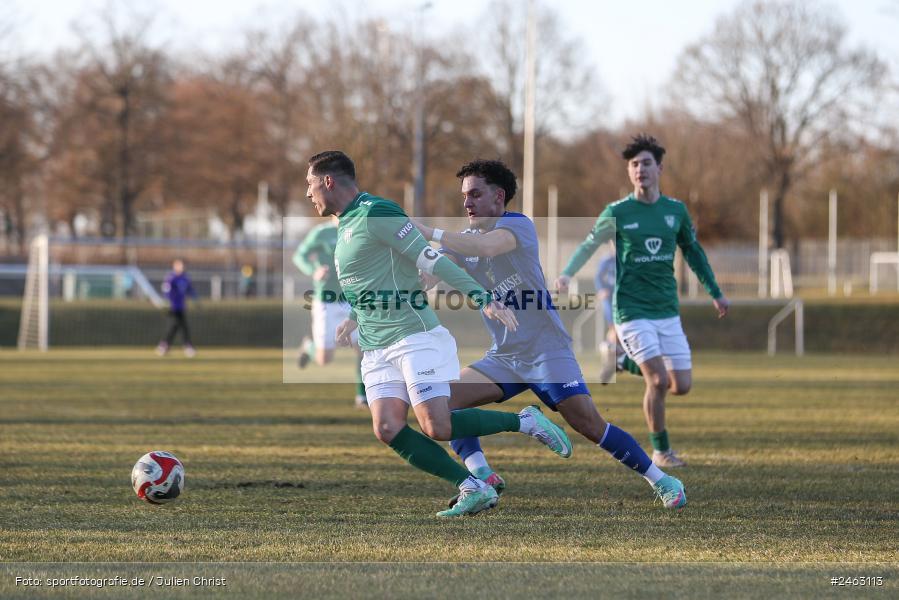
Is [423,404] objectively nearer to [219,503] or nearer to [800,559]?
[219,503]

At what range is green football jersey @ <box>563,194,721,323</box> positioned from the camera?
29.6 ft

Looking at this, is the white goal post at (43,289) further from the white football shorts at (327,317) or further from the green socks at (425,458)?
the green socks at (425,458)

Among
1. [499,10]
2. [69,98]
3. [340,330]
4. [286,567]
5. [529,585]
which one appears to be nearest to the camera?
[529,585]

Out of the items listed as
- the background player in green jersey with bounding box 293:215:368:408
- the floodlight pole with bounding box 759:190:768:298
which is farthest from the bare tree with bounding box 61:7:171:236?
the background player in green jersey with bounding box 293:215:368:408

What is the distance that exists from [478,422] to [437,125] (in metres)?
41.1

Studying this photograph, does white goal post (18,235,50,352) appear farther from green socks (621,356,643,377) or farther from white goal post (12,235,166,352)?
green socks (621,356,643,377)

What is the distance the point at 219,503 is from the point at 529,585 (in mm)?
2786

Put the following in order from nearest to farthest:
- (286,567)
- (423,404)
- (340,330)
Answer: (286,567)
(423,404)
(340,330)

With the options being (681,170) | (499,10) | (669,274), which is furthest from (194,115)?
(669,274)

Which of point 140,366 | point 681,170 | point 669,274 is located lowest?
point 140,366

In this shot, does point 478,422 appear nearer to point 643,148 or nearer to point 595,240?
point 595,240

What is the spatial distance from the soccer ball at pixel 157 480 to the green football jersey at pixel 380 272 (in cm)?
140

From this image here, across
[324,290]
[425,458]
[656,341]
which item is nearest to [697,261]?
[656,341]

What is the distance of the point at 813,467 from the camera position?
361 inches
